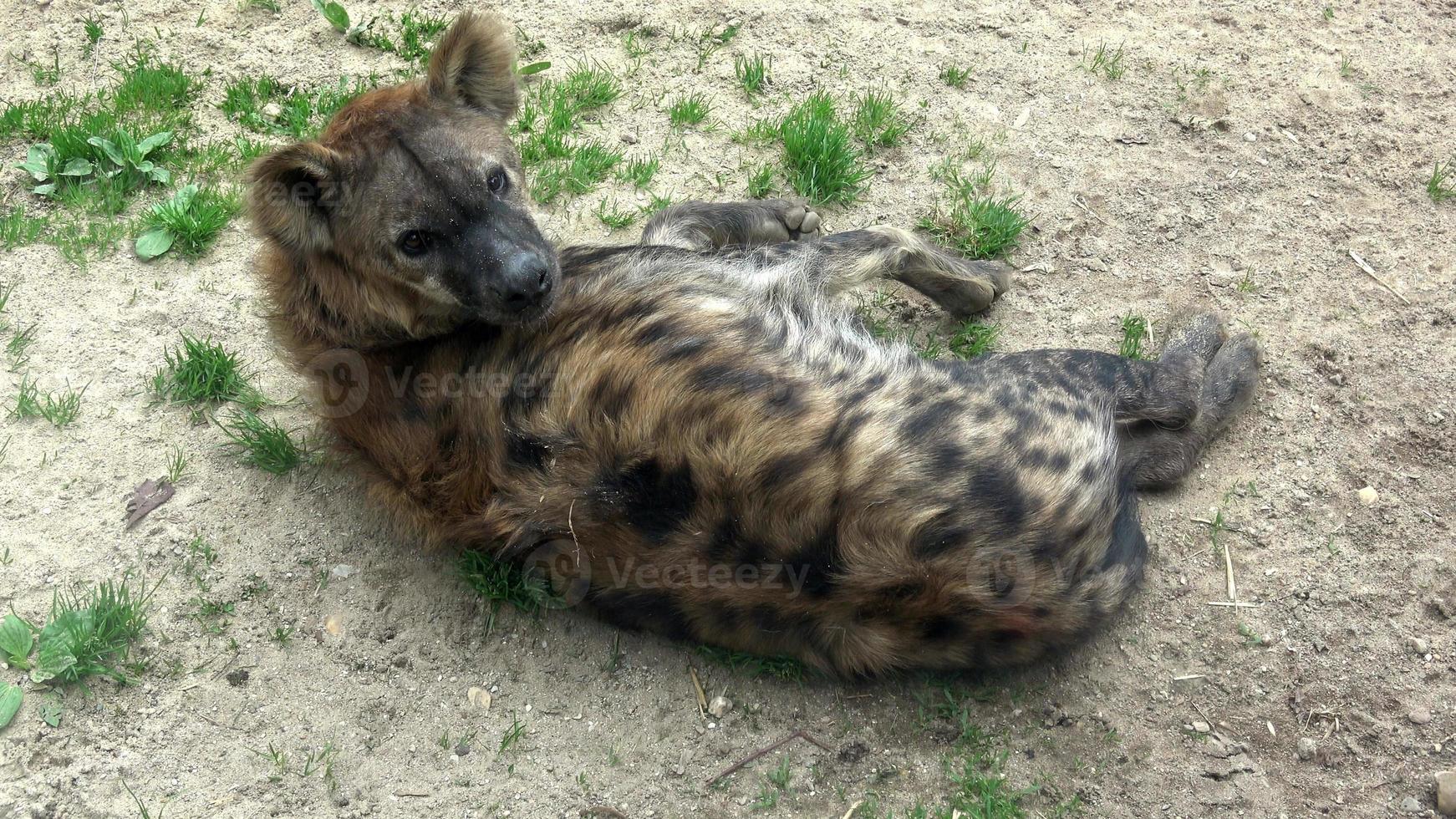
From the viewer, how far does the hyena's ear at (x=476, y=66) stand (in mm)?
3631

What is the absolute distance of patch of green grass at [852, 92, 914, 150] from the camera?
491 cm

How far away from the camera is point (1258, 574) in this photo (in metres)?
3.53

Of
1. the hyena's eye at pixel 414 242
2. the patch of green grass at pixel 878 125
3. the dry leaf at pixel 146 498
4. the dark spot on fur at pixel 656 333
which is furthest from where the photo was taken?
the patch of green grass at pixel 878 125

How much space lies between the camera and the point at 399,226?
11.1 feet

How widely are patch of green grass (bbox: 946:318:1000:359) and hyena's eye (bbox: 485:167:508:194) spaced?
178cm

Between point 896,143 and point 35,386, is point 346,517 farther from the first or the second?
point 896,143

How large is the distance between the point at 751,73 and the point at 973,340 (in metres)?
1.75

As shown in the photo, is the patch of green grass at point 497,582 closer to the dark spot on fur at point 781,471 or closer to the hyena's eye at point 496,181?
the dark spot on fur at point 781,471

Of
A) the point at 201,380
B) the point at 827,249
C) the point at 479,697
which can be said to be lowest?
the point at 479,697

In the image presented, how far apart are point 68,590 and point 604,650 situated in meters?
1.68

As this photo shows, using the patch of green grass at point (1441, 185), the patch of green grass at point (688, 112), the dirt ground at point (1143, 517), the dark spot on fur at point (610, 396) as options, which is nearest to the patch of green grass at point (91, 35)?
the dirt ground at point (1143, 517)

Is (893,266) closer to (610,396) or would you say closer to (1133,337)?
(1133,337)

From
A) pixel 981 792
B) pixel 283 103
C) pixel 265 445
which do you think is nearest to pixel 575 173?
pixel 283 103

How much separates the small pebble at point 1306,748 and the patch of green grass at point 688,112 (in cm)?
341
